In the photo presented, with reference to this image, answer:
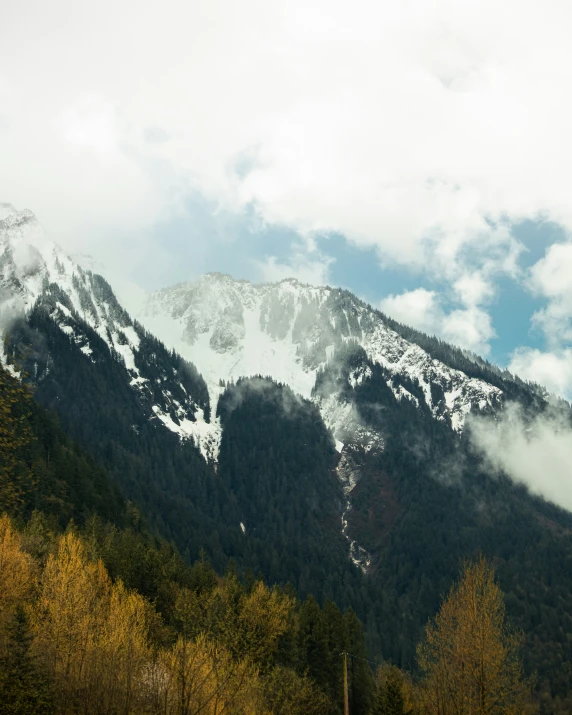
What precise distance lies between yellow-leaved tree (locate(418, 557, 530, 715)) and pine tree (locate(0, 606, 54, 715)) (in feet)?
90.5

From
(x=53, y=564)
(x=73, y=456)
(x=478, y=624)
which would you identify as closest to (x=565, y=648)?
(x=73, y=456)

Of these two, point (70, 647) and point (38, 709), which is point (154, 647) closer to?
point (70, 647)

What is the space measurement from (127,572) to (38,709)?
36675mm

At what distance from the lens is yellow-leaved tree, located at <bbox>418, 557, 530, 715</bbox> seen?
3831cm

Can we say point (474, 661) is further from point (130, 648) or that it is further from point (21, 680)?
Answer: point (21, 680)

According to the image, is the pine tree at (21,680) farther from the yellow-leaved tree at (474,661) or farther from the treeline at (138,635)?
the yellow-leaved tree at (474,661)

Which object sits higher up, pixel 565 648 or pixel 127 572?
pixel 565 648

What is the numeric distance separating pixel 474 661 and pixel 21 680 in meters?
29.6

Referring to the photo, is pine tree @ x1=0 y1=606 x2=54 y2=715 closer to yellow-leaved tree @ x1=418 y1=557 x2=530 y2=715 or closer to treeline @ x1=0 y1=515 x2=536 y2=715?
treeline @ x1=0 y1=515 x2=536 y2=715

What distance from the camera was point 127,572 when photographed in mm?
66562

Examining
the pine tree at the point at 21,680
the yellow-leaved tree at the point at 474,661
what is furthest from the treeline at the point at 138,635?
the yellow-leaved tree at the point at 474,661

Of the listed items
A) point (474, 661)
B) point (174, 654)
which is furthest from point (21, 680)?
point (474, 661)

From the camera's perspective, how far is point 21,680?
31.5m

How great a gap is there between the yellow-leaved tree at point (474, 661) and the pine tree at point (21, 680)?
27569 mm
